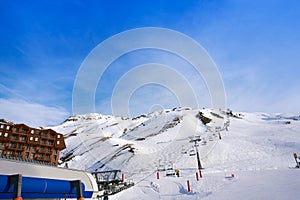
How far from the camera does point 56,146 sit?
2692 inches

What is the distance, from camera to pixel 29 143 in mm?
63719

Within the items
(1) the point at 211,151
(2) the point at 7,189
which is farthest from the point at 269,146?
(2) the point at 7,189

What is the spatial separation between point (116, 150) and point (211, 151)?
29.0m

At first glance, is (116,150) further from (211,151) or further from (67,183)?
(67,183)

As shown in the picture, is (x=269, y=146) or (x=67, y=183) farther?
(x=269, y=146)

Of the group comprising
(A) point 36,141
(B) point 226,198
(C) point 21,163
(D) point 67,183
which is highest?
(A) point 36,141

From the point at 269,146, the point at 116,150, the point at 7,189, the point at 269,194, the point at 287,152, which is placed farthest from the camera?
the point at 116,150

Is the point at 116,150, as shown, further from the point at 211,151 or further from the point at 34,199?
the point at 34,199

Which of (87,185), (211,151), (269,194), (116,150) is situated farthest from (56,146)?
(269,194)

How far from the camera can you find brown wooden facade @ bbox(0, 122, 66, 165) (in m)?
59.9

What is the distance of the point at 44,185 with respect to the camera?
9.82 metres

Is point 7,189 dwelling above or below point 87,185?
above

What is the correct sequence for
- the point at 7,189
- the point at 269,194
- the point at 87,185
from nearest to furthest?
1. the point at 7,189
2. the point at 269,194
3. the point at 87,185

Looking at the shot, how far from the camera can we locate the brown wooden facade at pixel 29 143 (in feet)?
196
